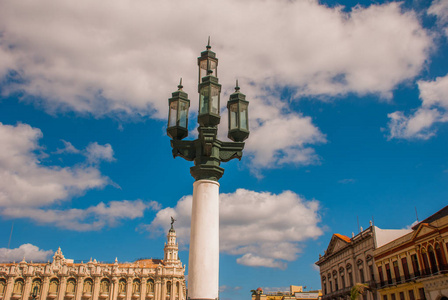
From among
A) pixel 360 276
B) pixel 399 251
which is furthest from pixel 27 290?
pixel 399 251

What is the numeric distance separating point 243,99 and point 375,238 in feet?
105

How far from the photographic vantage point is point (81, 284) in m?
85.4

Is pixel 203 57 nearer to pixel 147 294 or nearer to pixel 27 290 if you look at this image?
pixel 147 294

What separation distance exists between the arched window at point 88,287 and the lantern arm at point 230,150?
8968 centimetres

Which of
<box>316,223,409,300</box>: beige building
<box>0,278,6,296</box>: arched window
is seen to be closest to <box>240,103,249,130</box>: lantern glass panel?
<box>316,223,409,300</box>: beige building

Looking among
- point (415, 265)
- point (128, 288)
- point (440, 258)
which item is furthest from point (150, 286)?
point (440, 258)

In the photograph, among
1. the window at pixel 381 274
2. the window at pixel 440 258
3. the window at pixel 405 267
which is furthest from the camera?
the window at pixel 381 274

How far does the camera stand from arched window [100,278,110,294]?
85938 mm

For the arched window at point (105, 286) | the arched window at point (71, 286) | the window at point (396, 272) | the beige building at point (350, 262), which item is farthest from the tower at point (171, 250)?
the window at point (396, 272)

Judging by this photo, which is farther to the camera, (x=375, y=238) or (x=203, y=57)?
(x=375, y=238)

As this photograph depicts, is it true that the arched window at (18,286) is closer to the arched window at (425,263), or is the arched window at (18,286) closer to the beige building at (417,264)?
the beige building at (417,264)

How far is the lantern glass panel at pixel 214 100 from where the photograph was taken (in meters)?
8.35

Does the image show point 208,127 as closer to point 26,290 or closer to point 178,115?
point 178,115

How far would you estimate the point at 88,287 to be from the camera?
86312 mm
